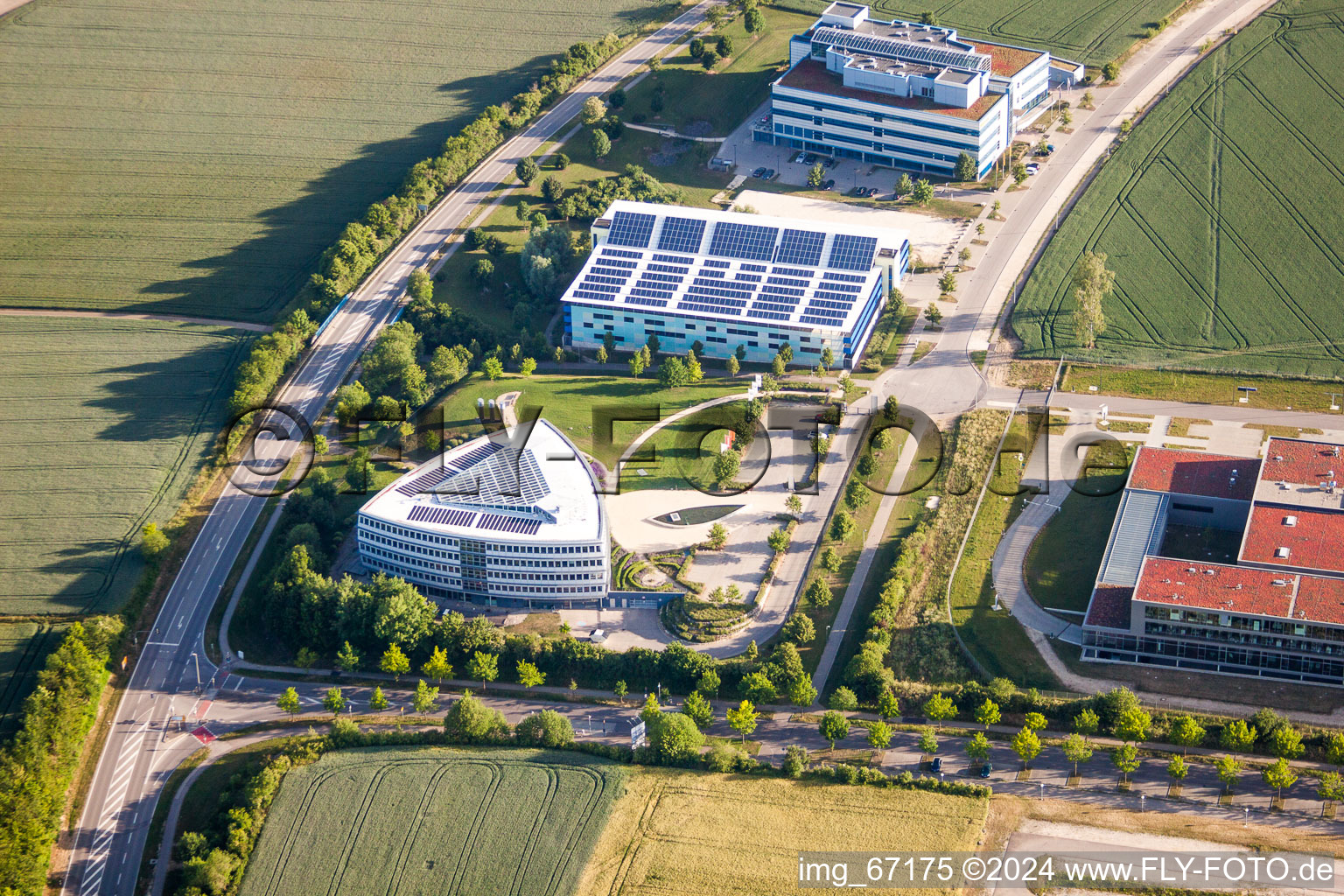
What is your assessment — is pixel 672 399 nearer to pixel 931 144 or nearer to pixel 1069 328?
pixel 1069 328

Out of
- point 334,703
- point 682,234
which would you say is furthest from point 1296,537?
point 334,703

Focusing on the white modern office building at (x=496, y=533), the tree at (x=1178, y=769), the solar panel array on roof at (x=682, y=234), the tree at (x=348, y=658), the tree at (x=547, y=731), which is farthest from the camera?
the solar panel array on roof at (x=682, y=234)

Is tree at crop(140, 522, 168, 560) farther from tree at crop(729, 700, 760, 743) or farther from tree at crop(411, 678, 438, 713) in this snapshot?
tree at crop(729, 700, 760, 743)

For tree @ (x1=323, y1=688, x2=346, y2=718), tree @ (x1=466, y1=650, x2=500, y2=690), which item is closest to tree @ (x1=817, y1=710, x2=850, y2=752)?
tree @ (x1=466, y1=650, x2=500, y2=690)

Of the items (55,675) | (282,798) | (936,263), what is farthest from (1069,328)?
(55,675)

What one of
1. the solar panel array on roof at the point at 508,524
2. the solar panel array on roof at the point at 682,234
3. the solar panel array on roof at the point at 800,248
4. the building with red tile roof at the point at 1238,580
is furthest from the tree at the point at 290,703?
the solar panel array on roof at the point at 800,248

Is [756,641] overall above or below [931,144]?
below

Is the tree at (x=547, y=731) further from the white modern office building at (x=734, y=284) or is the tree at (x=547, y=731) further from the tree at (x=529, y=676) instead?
the white modern office building at (x=734, y=284)
